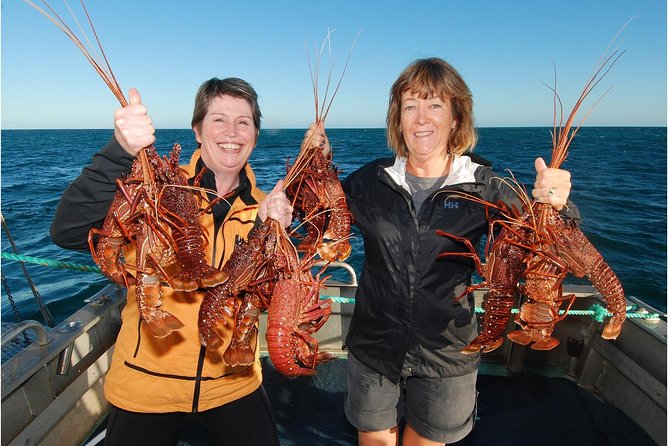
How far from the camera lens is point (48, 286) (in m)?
9.95

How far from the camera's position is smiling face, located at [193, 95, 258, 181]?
2742mm

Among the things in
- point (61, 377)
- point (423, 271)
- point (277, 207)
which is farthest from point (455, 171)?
point (61, 377)

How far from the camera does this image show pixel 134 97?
2152 millimetres

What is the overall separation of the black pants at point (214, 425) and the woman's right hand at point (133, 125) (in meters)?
1.76

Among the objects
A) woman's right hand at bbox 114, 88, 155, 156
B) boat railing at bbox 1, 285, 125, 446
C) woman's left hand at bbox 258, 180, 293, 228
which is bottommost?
boat railing at bbox 1, 285, 125, 446

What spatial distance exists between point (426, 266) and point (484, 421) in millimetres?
2677

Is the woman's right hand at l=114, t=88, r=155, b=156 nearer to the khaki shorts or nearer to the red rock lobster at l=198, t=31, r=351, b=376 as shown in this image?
the red rock lobster at l=198, t=31, r=351, b=376

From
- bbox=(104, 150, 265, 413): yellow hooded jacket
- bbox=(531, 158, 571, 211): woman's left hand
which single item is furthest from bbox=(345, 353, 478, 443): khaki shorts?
bbox=(531, 158, 571, 211): woman's left hand

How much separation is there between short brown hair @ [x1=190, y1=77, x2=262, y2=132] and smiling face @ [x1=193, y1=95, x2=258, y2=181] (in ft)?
0.12

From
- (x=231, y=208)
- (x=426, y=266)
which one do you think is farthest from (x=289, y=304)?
(x=426, y=266)

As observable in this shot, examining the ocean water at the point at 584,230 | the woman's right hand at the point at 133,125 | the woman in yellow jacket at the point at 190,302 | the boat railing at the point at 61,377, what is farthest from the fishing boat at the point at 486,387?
the woman's right hand at the point at 133,125

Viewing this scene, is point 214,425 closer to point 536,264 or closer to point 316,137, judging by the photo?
point 316,137

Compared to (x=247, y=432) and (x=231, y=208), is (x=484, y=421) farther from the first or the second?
(x=231, y=208)

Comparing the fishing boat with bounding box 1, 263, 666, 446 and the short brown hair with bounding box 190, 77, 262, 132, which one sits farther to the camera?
the fishing boat with bounding box 1, 263, 666, 446
